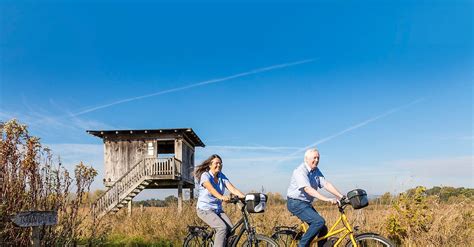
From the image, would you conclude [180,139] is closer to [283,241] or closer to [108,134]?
[108,134]

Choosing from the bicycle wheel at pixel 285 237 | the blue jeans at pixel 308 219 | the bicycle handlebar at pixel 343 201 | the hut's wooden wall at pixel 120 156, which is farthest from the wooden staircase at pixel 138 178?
the bicycle handlebar at pixel 343 201

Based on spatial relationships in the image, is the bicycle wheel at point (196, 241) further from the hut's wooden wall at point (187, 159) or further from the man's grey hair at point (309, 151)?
the hut's wooden wall at point (187, 159)

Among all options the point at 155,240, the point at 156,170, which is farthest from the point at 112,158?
the point at 155,240

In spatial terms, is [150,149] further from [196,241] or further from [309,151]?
[309,151]

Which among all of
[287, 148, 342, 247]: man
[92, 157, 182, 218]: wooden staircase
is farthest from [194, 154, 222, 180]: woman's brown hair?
[92, 157, 182, 218]: wooden staircase

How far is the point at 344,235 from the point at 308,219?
1.71ft

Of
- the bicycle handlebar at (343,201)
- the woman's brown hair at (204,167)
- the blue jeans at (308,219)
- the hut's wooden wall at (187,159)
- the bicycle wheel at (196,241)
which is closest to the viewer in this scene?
the bicycle handlebar at (343,201)

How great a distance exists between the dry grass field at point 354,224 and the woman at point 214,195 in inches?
128

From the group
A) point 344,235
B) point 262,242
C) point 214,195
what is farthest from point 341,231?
point 214,195

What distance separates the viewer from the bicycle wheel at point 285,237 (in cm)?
616

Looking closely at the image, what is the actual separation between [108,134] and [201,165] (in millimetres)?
19877

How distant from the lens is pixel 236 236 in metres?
6.06

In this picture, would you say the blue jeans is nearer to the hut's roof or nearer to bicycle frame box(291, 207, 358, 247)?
bicycle frame box(291, 207, 358, 247)

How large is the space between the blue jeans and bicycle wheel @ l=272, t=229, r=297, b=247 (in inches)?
12.4
